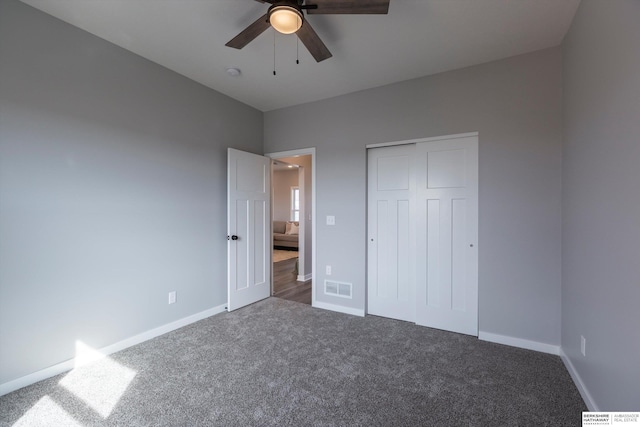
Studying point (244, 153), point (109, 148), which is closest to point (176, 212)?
point (109, 148)

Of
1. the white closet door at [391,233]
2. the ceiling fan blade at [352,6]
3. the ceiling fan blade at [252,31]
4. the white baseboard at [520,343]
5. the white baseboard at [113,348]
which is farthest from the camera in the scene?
the white closet door at [391,233]

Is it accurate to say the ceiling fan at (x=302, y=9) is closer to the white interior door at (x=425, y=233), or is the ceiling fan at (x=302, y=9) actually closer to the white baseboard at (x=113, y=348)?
the white interior door at (x=425, y=233)

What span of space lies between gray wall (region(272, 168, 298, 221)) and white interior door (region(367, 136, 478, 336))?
21.0 feet

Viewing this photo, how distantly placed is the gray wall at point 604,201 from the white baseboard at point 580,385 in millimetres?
57

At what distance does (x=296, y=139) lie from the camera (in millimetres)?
3887

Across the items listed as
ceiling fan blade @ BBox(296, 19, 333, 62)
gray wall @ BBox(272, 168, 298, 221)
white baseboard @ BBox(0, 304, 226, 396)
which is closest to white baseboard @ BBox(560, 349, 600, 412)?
ceiling fan blade @ BBox(296, 19, 333, 62)

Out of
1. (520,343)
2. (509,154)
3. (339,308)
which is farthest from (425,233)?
(339,308)

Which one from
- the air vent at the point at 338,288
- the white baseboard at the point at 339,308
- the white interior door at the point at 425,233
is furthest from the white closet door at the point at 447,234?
the air vent at the point at 338,288

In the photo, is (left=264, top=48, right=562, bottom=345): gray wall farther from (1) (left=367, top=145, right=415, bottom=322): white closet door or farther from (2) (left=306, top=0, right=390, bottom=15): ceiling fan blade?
(2) (left=306, top=0, right=390, bottom=15): ceiling fan blade

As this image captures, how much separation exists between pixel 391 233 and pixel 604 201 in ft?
6.33

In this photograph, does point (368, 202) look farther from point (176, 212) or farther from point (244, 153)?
point (176, 212)

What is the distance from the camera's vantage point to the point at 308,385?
2002mm

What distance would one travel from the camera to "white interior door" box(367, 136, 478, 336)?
2848 mm

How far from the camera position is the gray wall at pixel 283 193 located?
962cm
